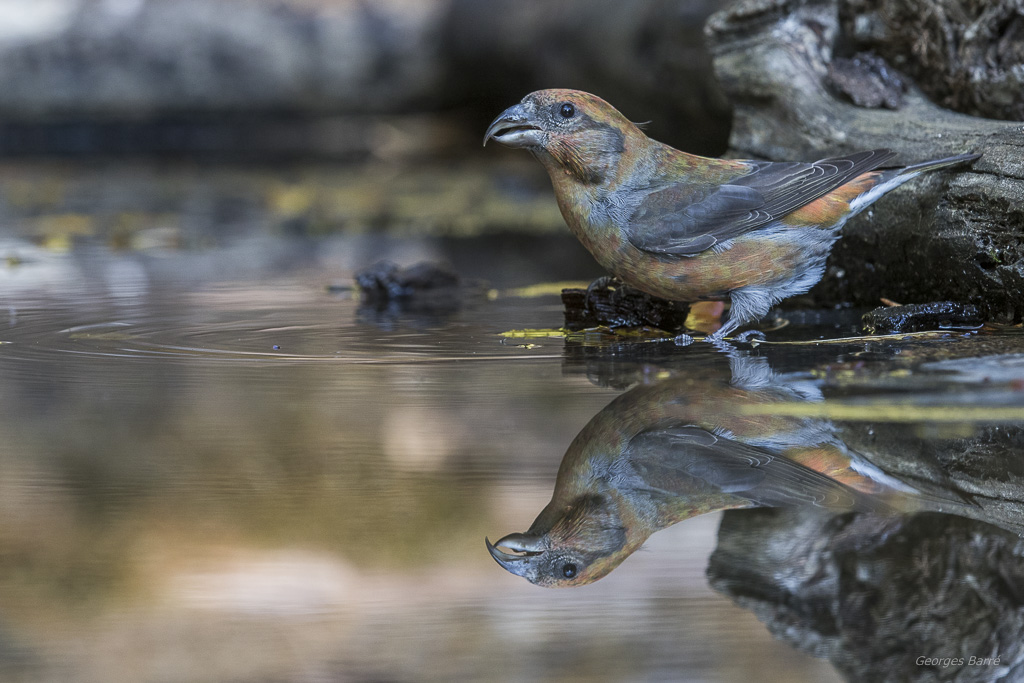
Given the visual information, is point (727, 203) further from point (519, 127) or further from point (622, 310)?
point (519, 127)

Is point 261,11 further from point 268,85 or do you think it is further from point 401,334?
point 401,334

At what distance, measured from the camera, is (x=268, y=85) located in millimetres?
13117

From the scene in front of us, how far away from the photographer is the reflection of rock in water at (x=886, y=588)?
1.85 meters

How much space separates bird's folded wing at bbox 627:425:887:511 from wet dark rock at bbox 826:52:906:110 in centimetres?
279

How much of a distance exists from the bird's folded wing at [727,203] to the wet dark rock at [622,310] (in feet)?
1.56

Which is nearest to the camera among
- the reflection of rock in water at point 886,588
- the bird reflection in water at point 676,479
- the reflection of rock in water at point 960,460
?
the reflection of rock in water at point 886,588

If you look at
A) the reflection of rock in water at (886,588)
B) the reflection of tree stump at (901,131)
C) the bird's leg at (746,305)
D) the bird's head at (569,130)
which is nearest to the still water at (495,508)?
the reflection of rock in water at (886,588)

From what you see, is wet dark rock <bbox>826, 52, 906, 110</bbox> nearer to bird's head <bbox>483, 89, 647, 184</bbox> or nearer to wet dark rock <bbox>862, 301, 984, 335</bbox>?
wet dark rock <bbox>862, 301, 984, 335</bbox>

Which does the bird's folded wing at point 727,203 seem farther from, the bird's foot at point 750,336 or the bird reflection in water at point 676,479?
the bird reflection in water at point 676,479

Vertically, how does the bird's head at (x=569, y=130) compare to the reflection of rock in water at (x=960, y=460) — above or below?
above

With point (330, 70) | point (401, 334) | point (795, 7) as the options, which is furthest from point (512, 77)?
point (401, 334)

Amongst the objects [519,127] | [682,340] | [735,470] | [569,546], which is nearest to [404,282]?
[519,127]

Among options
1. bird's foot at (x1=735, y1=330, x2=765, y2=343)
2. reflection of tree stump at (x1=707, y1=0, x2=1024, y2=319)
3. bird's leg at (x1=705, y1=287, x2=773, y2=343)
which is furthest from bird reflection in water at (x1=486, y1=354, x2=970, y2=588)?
reflection of tree stump at (x1=707, y1=0, x2=1024, y2=319)

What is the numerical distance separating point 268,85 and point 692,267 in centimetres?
984
